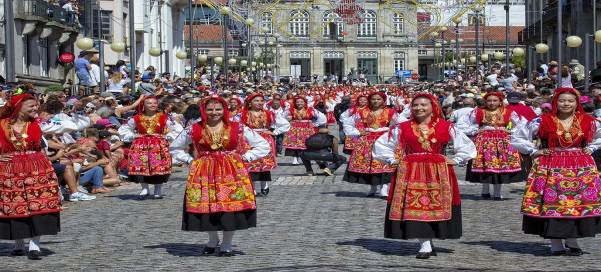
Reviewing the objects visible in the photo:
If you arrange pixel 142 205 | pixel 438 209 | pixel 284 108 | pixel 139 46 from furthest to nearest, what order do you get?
pixel 139 46
pixel 284 108
pixel 142 205
pixel 438 209

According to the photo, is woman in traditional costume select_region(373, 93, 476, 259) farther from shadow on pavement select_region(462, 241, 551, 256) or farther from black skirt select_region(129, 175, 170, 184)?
black skirt select_region(129, 175, 170, 184)

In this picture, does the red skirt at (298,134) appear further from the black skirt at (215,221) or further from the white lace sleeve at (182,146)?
the black skirt at (215,221)

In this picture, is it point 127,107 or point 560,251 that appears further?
point 127,107

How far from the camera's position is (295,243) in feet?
45.8

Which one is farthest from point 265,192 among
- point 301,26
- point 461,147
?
point 301,26

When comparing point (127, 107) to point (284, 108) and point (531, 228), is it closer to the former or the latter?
point (284, 108)

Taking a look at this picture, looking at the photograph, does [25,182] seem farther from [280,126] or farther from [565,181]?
[280,126]

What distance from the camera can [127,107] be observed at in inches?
977

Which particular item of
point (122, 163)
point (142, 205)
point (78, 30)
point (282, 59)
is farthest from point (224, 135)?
point (282, 59)

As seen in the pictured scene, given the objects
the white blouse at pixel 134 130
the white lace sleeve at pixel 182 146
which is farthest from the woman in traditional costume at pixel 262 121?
the white lace sleeve at pixel 182 146

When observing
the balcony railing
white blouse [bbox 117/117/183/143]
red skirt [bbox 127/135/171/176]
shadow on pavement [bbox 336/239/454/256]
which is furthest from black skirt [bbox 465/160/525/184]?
the balcony railing

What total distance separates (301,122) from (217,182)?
14.6 metres

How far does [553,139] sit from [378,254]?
1978 mm

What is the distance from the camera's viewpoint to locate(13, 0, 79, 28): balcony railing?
38.8 meters
